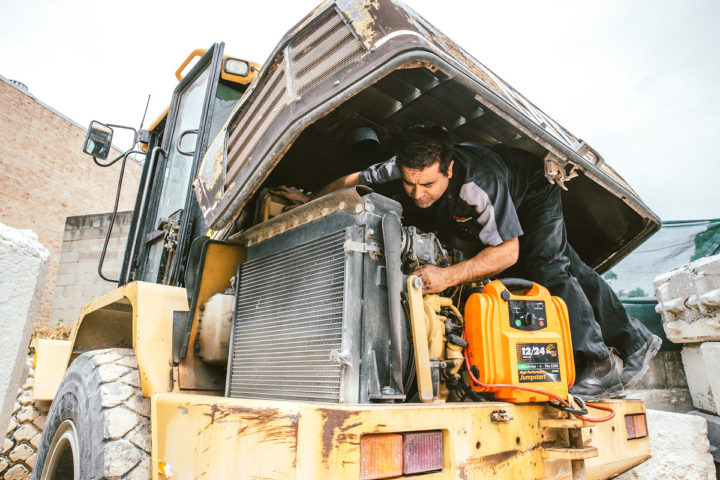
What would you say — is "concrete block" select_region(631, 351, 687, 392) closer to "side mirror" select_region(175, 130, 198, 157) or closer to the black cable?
the black cable

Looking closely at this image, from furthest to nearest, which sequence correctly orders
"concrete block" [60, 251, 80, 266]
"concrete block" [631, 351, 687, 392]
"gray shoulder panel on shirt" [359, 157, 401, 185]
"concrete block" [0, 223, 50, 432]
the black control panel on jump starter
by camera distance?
"concrete block" [60, 251, 80, 266]
"concrete block" [631, 351, 687, 392]
"gray shoulder panel on shirt" [359, 157, 401, 185]
the black control panel on jump starter
"concrete block" [0, 223, 50, 432]

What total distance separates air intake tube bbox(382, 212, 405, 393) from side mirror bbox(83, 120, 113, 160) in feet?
7.20

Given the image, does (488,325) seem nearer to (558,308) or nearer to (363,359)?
(558,308)

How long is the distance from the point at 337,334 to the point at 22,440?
9.81 feet

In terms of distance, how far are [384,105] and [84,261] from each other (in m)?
10.9

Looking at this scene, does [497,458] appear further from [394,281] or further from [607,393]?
[607,393]

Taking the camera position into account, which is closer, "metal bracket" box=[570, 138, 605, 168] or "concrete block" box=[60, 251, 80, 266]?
"metal bracket" box=[570, 138, 605, 168]

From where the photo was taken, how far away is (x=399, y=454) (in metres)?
1.38

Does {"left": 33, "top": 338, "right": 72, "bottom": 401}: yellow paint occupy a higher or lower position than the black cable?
higher

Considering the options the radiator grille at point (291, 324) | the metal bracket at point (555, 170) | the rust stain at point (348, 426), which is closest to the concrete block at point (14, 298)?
the rust stain at point (348, 426)

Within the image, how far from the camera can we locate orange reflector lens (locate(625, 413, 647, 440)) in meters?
2.39

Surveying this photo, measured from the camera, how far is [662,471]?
339cm

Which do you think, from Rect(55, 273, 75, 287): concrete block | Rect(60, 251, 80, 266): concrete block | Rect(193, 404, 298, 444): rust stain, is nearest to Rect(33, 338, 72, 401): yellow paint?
Rect(193, 404, 298, 444): rust stain

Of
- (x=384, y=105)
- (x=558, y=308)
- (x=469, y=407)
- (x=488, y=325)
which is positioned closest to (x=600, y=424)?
(x=558, y=308)
